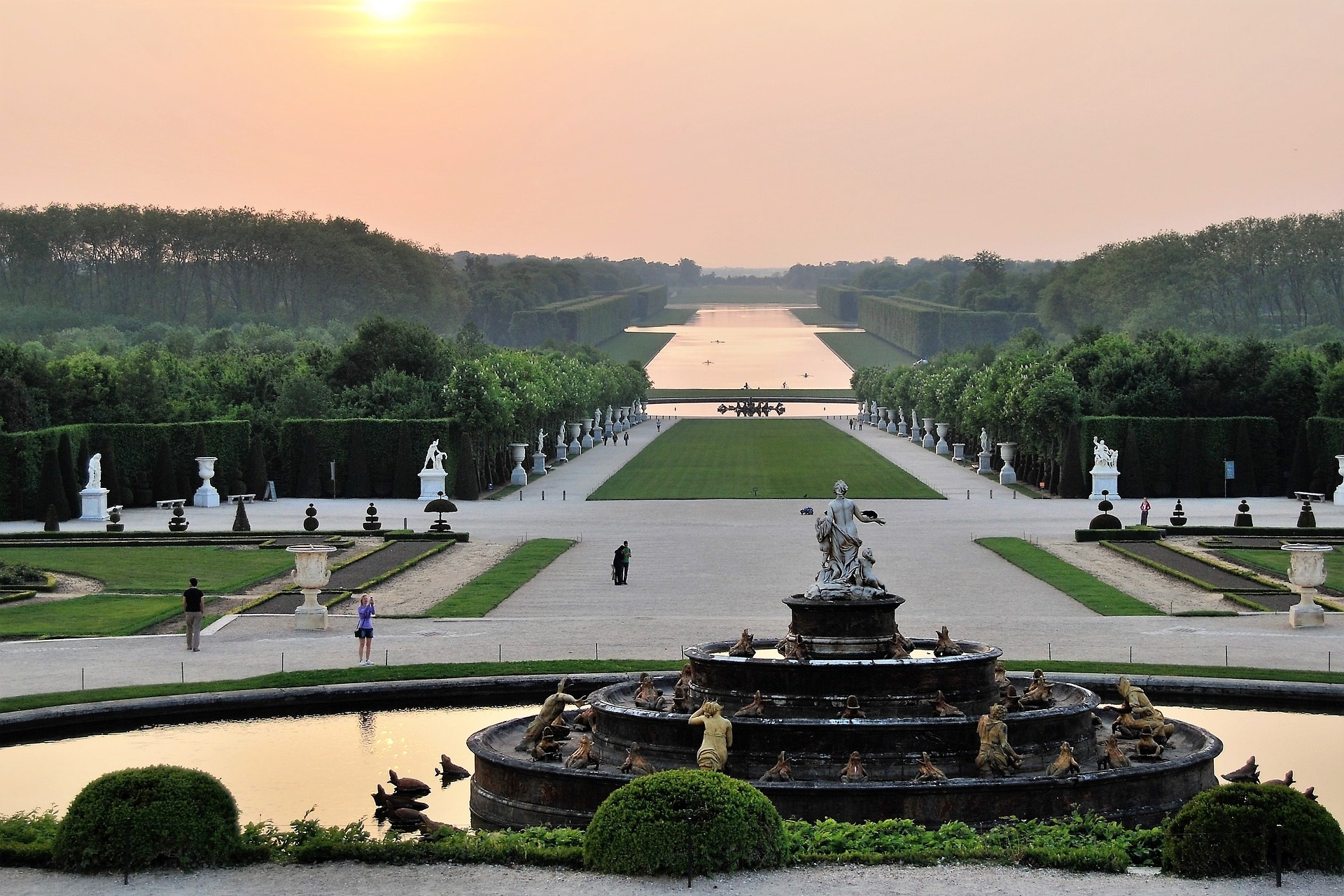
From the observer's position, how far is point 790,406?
14162 cm

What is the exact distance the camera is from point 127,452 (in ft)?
205

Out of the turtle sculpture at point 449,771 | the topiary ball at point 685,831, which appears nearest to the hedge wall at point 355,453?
the turtle sculpture at point 449,771

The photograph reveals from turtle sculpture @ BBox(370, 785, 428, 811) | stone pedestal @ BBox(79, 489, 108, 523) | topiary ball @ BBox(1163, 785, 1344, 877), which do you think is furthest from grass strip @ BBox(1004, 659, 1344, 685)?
stone pedestal @ BBox(79, 489, 108, 523)

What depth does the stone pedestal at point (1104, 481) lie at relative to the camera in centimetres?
6488

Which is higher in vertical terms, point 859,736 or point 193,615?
point 859,736

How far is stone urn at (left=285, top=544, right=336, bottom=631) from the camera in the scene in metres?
33.4

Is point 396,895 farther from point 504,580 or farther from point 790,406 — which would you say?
point 790,406

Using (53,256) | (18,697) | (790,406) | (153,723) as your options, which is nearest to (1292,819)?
(153,723)

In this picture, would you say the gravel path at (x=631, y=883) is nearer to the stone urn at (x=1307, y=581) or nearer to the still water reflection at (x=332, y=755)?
the still water reflection at (x=332, y=755)

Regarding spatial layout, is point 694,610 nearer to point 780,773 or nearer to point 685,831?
point 780,773

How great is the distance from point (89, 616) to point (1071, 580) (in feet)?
68.4

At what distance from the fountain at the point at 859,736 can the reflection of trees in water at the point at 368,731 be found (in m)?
1.84

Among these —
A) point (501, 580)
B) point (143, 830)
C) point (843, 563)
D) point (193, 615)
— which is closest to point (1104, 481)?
point (501, 580)

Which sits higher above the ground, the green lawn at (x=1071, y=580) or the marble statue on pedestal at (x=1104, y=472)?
the marble statue on pedestal at (x=1104, y=472)
